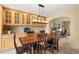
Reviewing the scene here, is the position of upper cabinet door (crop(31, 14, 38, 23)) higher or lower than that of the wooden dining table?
higher

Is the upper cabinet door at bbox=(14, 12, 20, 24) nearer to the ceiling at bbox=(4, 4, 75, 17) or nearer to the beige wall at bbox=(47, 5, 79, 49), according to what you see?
the ceiling at bbox=(4, 4, 75, 17)

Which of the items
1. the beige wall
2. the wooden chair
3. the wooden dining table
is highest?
the beige wall

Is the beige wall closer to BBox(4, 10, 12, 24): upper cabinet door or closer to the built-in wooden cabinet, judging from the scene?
the built-in wooden cabinet

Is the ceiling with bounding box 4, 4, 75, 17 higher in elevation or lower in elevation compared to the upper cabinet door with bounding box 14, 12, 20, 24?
higher

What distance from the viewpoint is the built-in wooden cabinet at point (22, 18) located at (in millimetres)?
2059

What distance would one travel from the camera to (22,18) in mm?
2109

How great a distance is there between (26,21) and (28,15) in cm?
11

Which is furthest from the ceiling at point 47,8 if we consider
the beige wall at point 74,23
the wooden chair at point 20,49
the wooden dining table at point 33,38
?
the wooden chair at point 20,49

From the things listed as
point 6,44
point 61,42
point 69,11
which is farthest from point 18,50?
point 69,11

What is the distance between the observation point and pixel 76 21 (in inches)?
84.4

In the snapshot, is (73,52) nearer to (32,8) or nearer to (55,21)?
(55,21)

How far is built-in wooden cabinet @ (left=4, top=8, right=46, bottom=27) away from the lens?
2.06 m

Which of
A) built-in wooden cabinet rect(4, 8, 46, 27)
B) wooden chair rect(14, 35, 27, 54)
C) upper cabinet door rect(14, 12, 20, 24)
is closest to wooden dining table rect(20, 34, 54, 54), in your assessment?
wooden chair rect(14, 35, 27, 54)

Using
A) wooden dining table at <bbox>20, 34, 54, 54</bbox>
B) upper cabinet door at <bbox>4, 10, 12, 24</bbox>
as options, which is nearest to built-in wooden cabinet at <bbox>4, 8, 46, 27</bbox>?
upper cabinet door at <bbox>4, 10, 12, 24</bbox>
